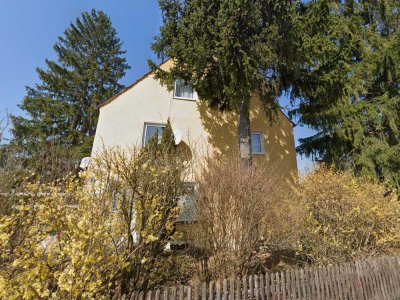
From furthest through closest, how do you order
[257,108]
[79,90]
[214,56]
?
[79,90] → [257,108] → [214,56]

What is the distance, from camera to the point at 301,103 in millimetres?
12477

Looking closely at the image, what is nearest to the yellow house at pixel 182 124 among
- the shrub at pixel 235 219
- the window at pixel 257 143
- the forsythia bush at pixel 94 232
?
the window at pixel 257 143

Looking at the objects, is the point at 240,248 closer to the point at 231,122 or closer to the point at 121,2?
the point at 231,122

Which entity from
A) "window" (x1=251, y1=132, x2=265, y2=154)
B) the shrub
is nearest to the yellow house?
"window" (x1=251, y1=132, x2=265, y2=154)

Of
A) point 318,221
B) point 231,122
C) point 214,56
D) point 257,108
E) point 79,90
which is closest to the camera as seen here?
point 318,221

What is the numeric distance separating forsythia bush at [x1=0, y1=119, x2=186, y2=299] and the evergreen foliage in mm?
8675

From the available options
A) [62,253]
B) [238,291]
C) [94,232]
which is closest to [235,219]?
[238,291]

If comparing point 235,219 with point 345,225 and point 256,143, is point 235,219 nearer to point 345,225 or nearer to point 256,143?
point 345,225

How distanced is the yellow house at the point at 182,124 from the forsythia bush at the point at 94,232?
6.30 metres

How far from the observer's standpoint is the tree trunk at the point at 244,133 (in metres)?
9.53

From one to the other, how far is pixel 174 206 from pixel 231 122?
29.9 feet

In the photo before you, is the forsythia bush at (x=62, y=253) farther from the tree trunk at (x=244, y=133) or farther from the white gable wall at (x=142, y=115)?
the white gable wall at (x=142, y=115)

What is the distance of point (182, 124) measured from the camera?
12.5m

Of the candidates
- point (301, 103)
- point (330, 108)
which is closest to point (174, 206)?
point (301, 103)
